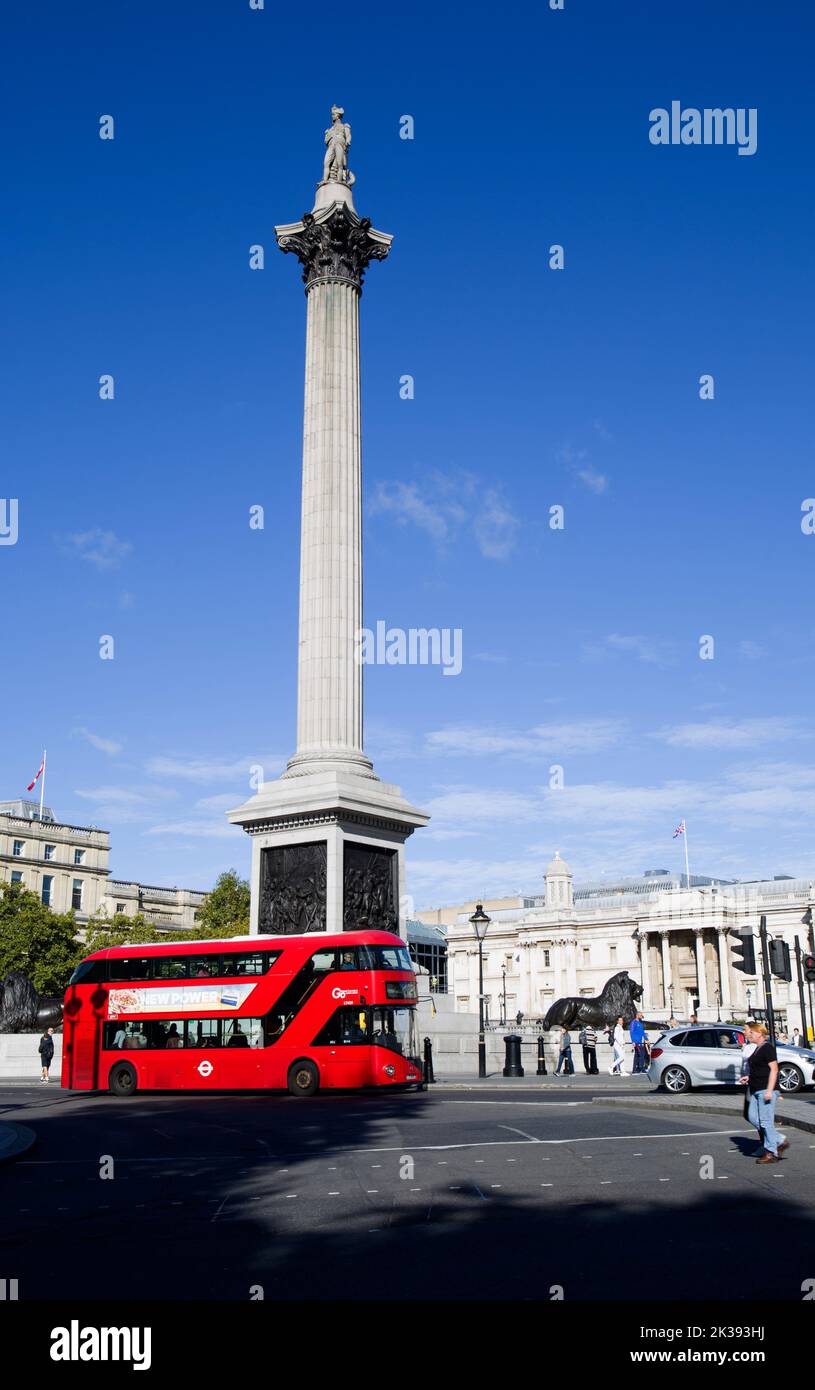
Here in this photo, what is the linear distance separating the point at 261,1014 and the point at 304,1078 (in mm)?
1862

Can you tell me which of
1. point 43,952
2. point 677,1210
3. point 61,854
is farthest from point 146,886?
point 677,1210

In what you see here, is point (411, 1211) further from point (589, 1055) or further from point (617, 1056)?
point (617, 1056)

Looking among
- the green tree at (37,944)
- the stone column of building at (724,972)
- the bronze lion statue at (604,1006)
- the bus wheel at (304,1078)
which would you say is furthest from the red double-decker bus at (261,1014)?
the stone column of building at (724,972)

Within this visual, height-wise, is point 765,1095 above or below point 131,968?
below

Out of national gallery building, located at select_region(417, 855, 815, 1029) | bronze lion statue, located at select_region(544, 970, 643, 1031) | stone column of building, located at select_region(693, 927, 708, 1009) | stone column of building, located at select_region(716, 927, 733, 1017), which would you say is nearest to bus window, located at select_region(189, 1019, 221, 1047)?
bronze lion statue, located at select_region(544, 970, 643, 1031)

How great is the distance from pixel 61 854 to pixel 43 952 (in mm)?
24806

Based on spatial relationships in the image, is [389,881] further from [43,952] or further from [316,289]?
[43,952]

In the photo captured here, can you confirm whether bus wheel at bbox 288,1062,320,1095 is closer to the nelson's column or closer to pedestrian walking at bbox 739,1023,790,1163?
the nelson's column

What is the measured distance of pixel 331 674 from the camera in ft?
138

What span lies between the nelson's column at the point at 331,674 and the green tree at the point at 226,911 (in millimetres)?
47226

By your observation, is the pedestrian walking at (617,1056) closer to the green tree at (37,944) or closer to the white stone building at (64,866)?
the green tree at (37,944)

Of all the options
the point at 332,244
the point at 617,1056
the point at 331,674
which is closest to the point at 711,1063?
the point at 617,1056

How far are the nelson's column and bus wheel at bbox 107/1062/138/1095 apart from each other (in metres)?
7.02

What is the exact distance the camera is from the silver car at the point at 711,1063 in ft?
96.9
